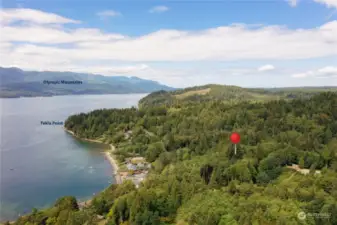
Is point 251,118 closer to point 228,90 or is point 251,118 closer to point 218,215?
point 218,215

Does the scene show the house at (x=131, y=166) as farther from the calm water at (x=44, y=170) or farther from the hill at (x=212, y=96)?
the hill at (x=212, y=96)

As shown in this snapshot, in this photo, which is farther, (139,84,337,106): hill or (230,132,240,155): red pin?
(139,84,337,106): hill

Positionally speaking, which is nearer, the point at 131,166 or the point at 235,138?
the point at 235,138

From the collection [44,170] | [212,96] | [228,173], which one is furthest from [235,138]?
[212,96]

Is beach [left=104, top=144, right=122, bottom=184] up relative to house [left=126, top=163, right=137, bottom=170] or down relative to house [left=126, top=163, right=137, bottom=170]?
down

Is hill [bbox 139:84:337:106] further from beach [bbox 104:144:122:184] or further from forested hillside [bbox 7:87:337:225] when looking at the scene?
beach [bbox 104:144:122:184]

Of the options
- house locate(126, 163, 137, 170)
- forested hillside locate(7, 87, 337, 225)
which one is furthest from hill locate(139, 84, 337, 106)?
house locate(126, 163, 137, 170)

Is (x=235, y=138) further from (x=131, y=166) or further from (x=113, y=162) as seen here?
(x=113, y=162)

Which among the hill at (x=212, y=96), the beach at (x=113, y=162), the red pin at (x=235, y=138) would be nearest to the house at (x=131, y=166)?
the beach at (x=113, y=162)

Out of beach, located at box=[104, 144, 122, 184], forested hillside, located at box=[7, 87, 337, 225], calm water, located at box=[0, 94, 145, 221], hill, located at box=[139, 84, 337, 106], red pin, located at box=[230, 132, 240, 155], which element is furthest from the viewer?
hill, located at box=[139, 84, 337, 106]
